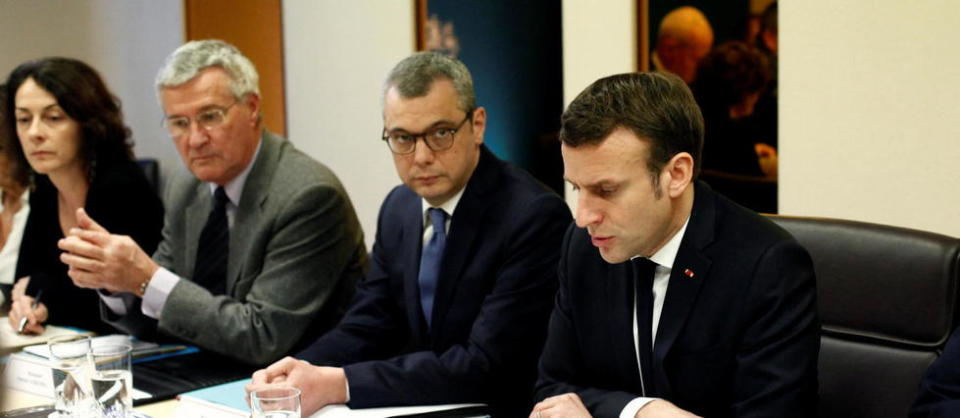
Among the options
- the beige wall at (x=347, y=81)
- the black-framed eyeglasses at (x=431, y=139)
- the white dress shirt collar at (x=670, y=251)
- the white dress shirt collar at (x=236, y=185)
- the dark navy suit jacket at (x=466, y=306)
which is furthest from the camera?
the beige wall at (x=347, y=81)

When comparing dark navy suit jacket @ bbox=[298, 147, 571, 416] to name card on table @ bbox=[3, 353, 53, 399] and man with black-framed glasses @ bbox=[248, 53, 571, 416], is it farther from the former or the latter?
name card on table @ bbox=[3, 353, 53, 399]

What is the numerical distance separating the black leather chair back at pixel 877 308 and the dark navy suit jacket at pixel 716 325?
0.49 feet

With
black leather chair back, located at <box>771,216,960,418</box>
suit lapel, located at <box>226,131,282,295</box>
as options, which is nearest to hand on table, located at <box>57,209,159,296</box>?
suit lapel, located at <box>226,131,282,295</box>

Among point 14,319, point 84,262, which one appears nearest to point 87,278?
point 84,262

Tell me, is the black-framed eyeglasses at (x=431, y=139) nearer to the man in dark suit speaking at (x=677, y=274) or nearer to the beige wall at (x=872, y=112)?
the man in dark suit speaking at (x=677, y=274)

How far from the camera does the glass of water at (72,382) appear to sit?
1.76 metres

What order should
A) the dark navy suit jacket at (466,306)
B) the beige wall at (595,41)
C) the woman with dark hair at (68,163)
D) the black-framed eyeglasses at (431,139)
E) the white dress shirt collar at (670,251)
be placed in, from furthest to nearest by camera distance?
the beige wall at (595,41), the woman with dark hair at (68,163), the black-framed eyeglasses at (431,139), the dark navy suit jacket at (466,306), the white dress shirt collar at (670,251)

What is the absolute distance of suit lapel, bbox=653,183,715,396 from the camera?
1752mm

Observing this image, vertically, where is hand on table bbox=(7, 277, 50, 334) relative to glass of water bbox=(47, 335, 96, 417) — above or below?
below

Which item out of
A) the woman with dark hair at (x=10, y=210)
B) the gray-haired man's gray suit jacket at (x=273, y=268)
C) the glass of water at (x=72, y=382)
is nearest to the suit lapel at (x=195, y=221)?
the gray-haired man's gray suit jacket at (x=273, y=268)

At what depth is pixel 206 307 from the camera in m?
2.46

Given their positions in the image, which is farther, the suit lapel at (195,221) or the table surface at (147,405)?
the suit lapel at (195,221)

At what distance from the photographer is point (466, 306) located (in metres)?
2.25

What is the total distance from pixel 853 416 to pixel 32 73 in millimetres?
2683
